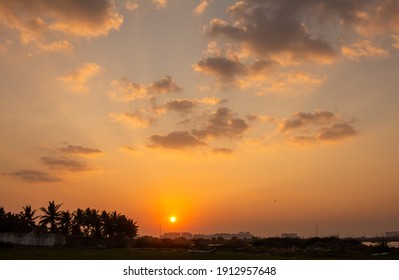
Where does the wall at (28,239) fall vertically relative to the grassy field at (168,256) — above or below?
above

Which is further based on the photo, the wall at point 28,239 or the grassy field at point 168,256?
the wall at point 28,239

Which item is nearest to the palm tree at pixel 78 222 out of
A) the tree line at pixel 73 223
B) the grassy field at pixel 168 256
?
the tree line at pixel 73 223

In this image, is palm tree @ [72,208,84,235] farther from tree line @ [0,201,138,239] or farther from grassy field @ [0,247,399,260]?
grassy field @ [0,247,399,260]

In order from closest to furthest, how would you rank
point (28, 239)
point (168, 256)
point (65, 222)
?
point (168, 256)
point (28, 239)
point (65, 222)

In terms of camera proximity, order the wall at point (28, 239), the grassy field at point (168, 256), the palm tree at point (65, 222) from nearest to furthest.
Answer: the grassy field at point (168, 256)
the wall at point (28, 239)
the palm tree at point (65, 222)

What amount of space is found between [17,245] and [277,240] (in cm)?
5078

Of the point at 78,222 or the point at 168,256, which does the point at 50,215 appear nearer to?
the point at 78,222

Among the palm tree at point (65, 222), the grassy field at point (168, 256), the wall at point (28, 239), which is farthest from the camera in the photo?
the palm tree at point (65, 222)

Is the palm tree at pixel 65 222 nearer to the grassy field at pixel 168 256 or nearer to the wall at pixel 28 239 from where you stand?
the wall at pixel 28 239

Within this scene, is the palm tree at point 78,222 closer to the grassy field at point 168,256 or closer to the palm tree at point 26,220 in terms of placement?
the palm tree at point 26,220

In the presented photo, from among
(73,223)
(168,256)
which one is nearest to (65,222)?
(73,223)
